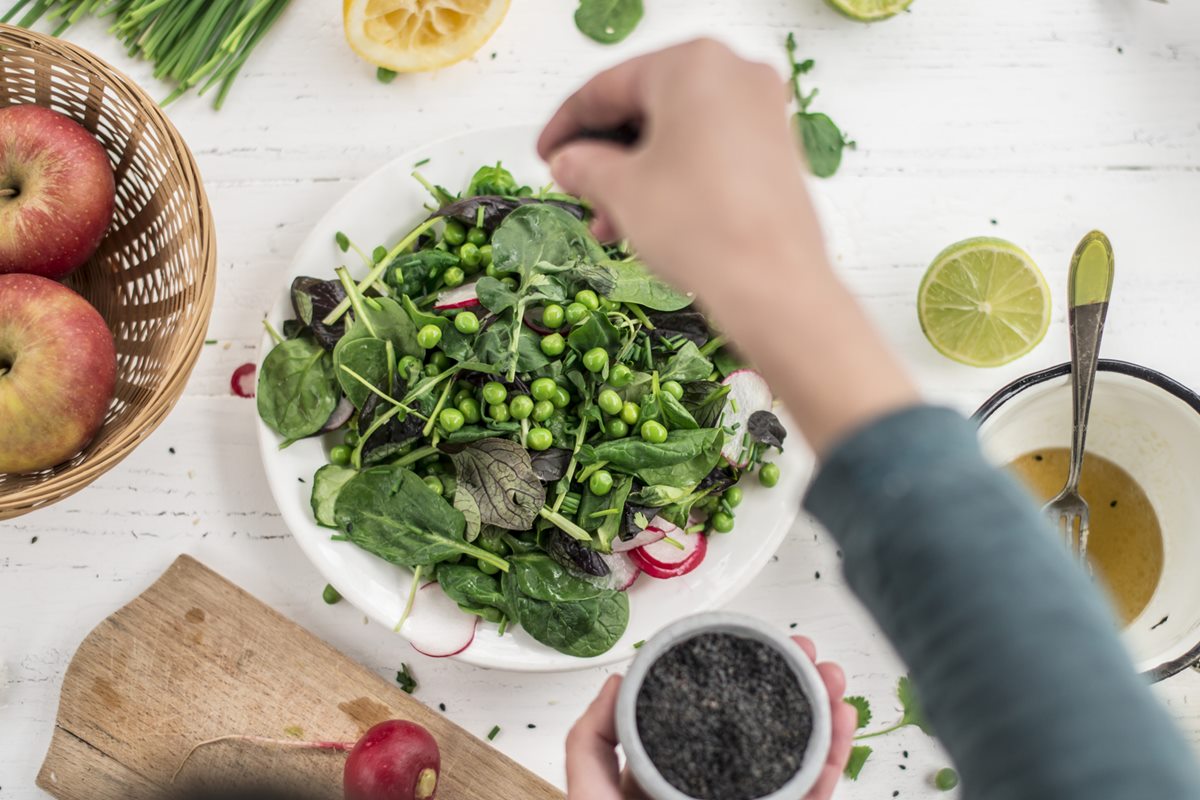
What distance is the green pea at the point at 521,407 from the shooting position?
4.50 ft

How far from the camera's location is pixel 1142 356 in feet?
A: 5.48

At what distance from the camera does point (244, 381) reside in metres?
1.60

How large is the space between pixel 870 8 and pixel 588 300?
0.77m

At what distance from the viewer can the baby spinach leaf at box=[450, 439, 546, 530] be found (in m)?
1.35

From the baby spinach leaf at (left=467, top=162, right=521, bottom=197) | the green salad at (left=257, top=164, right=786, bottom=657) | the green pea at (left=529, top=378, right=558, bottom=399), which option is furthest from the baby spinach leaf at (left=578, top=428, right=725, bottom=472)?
the baby spinach leaf at (left=467, top=162, right=521, bottom=197)

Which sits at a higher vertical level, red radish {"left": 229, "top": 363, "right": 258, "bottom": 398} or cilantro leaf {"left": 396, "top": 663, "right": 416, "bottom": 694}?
red radish {"left": 229, "top": 363, "right": 258, "bottom": 398}

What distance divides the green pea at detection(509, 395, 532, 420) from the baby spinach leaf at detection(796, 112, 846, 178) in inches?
26.7

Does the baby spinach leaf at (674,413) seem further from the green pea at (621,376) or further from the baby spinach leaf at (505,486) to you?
the baby spinach leaf at (505,486)

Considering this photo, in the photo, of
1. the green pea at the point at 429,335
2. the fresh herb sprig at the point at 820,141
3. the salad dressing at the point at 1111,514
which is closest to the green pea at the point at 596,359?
the green pea at the point at 429,335

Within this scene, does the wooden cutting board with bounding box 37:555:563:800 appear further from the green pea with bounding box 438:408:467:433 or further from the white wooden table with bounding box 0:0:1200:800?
the green pea with bounding box 438:408:467:433

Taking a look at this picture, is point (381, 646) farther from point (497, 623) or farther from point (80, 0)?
point (80, 0)

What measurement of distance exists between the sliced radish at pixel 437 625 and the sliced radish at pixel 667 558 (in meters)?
0.27

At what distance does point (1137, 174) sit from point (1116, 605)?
79 cm

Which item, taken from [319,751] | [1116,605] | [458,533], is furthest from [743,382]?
[319,751]
